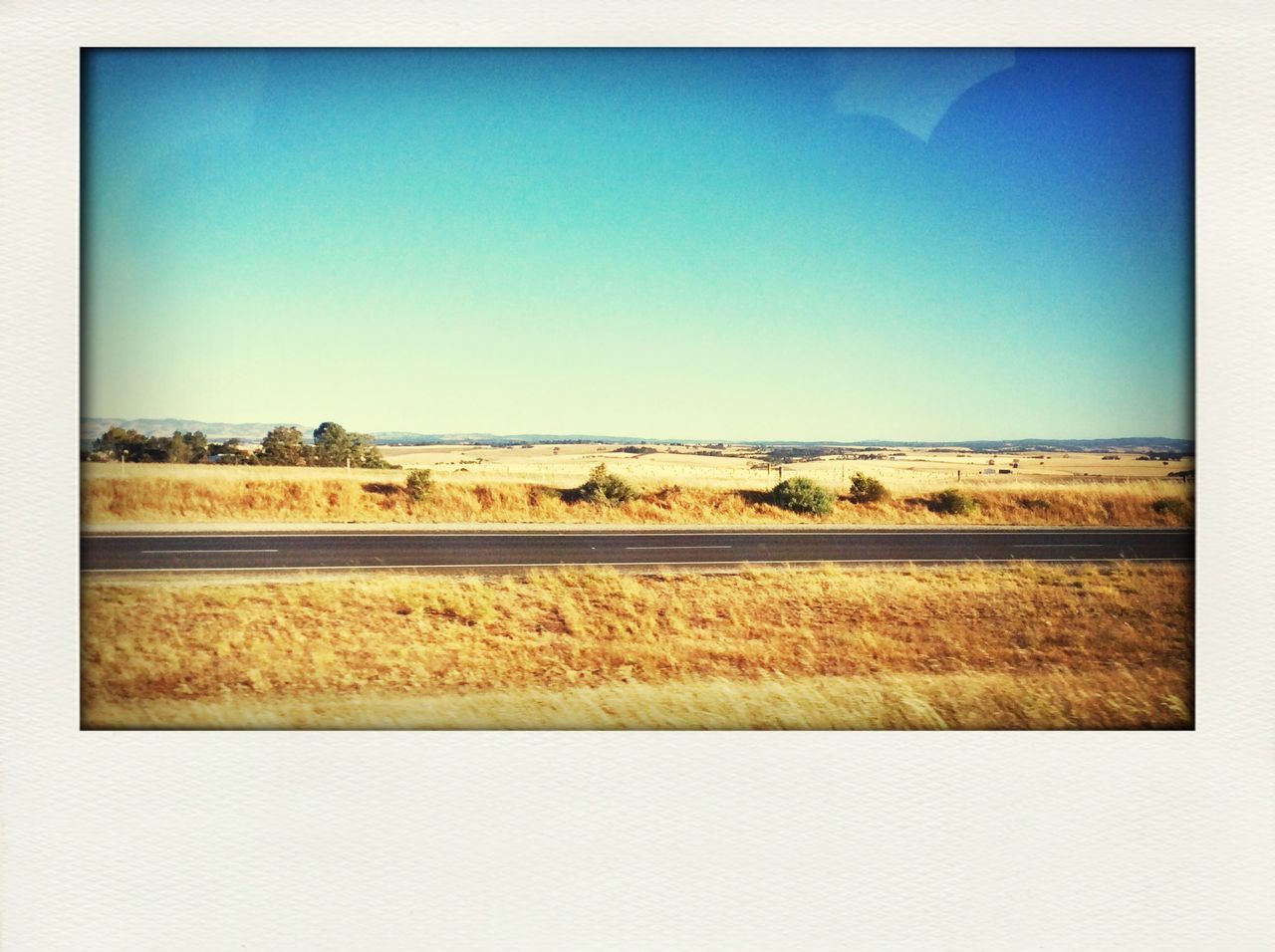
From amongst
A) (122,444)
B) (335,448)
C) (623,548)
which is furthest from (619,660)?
(335,448)

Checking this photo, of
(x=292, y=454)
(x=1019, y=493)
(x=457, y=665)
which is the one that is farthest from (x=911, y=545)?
(x=292, y=454)

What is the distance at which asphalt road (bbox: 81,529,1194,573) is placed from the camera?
7.49 m

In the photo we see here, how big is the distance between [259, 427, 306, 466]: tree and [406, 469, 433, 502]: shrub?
5.85 feet

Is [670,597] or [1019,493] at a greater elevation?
[1019,493]

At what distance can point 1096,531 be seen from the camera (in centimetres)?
1054

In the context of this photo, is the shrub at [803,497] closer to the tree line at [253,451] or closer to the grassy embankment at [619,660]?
the grassy embankment at [619,660]

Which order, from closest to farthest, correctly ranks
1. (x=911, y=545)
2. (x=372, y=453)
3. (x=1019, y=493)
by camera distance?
(x=911, y=545) < (x=1019, y=493) < (x=372, y=453)

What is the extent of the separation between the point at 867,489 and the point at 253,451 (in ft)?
29.8

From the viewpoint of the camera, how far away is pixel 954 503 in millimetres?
11867

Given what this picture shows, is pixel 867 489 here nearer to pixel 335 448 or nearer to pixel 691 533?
pixel 691 533

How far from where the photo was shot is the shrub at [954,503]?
38.4 feet

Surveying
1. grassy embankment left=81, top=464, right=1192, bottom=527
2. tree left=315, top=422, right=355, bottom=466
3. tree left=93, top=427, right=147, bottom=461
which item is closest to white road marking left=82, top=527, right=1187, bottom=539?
grassy embankment left=81, top=464, right=1192, bottom=527

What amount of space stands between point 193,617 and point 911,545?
7958mm
